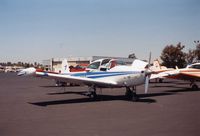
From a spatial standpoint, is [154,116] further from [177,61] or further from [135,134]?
[177,61]

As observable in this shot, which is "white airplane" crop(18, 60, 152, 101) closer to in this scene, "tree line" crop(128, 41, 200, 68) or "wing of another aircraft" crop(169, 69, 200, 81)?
"wing of another aircraft" crop(169, 69, 200, 81)

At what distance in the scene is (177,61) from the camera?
64.1 m

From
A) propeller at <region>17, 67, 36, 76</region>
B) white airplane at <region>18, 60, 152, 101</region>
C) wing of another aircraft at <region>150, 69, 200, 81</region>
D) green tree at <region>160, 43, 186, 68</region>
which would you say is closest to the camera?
propeller at <region>17, 67, 36, 76</region>

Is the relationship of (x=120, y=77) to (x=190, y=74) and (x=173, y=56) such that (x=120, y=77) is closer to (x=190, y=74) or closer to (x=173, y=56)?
(x=190, y=74)

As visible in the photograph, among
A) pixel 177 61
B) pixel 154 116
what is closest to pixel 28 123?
pixel 154 116

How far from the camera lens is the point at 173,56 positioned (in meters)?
63.8

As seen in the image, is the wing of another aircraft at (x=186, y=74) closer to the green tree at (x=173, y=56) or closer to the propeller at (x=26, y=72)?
the propeller at (x=26, y=72)

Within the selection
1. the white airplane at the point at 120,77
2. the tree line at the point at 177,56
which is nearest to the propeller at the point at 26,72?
the white airplane at the point at 120,77

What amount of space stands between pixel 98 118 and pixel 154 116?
1884mm

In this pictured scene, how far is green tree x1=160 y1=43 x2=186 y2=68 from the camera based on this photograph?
6353cm

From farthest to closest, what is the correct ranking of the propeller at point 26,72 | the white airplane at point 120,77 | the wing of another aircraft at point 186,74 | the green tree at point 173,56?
the green tree at point 173,56
the wing of another aircraft at point 186,74
the white airplane at point 120,77
the propeller at point 26,72

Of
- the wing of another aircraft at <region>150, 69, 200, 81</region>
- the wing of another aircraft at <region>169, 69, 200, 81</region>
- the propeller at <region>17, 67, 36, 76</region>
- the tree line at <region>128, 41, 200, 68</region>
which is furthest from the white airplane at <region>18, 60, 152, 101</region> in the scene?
the tree line at <region>128, 41, 200, 68</region>

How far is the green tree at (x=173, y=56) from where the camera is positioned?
208ft

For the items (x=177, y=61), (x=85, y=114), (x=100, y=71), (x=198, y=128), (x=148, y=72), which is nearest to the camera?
(x=198, y=128)
